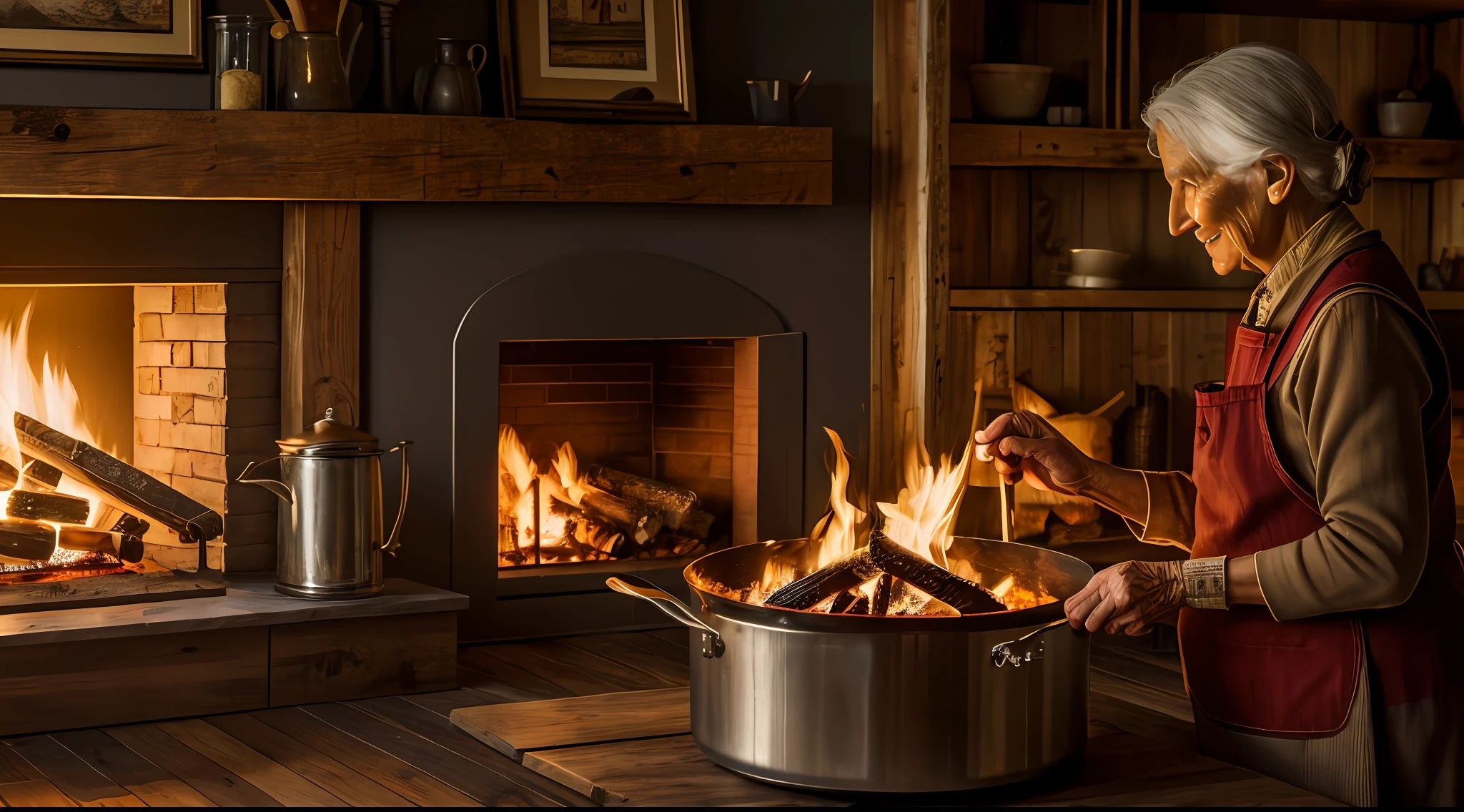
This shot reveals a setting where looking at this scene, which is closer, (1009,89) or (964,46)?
(1009,89)

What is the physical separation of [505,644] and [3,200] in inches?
56.3

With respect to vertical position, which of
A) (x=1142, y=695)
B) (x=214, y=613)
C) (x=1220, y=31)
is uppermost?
(x=1220, y=31)

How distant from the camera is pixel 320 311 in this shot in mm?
3045

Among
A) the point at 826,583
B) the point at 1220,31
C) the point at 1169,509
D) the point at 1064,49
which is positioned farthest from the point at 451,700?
the point at 1220,31

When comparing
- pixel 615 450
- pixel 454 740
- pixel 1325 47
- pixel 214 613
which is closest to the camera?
pixel 454 740

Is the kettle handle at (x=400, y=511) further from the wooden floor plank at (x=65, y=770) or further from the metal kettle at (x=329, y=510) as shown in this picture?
the wooden floor plank at (x=65, y=770)

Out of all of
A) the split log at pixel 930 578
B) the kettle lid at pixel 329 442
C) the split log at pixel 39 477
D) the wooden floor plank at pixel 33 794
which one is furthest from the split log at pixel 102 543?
the split log at pixel 930 578

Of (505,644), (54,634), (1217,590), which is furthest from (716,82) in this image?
(1217,590)

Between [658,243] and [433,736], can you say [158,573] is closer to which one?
[433,736]

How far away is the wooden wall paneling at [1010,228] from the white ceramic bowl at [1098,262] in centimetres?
19

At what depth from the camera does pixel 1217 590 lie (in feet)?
5.16

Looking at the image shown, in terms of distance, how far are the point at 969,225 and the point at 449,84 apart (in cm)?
150

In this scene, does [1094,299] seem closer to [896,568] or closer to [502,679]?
[502,679]

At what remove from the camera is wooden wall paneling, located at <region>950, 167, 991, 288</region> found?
12.4ft
